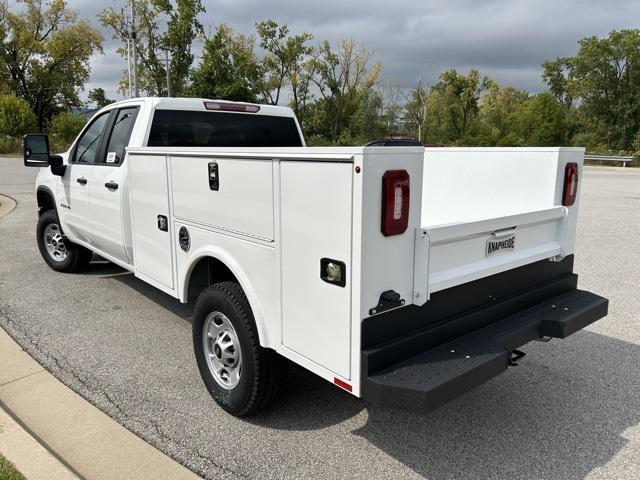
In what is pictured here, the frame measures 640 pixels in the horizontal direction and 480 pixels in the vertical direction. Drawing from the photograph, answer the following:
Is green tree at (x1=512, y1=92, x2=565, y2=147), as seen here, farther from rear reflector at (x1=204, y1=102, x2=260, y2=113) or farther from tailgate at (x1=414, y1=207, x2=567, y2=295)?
tailgate at (x1=414, y1=207, x2=567, y2=295)

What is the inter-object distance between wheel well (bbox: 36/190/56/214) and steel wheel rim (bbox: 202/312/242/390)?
388cm

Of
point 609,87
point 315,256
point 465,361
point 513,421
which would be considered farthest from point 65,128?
point 609,87

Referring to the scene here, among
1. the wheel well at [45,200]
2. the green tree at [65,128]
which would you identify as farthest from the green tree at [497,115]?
the wheel well at [45,200]

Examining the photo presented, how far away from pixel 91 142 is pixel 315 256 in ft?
12.7

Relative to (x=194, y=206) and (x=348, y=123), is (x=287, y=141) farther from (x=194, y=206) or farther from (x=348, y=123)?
(x=348, y=123)

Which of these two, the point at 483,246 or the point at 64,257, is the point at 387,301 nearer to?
the point at 483,246

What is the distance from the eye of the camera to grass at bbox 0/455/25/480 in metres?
2.71

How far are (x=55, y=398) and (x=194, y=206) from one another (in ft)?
5.27

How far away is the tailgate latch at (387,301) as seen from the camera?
2.42 m

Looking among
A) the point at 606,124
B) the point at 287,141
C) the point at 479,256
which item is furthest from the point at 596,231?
the point at 606,124

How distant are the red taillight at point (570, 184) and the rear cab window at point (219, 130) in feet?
9.02

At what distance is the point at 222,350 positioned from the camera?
3320mm

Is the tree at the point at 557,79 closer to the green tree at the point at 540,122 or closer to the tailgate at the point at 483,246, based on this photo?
the green tree at the point at 540,122

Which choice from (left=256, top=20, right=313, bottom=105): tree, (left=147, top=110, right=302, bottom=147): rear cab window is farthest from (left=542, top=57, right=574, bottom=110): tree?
(left=147, top=110, right=302, bottom=147): rear cab window
